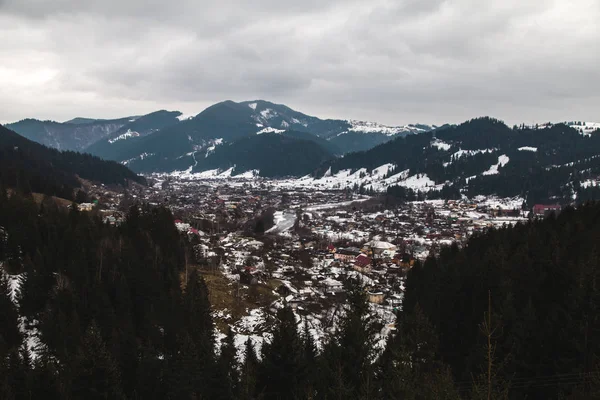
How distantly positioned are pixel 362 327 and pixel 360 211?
362 ft

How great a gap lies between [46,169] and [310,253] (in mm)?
87547

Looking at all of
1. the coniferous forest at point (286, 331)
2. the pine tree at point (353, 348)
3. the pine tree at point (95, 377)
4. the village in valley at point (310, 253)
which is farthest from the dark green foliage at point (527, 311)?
the pine tree at point (95, 377)

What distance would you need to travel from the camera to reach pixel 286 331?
1528 cm

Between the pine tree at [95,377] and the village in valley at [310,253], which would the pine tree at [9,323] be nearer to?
the pine tree at [95,377]

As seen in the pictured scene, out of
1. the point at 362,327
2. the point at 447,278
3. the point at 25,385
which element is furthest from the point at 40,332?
the point at 447,278

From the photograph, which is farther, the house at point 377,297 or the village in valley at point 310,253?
the house at point 377,297

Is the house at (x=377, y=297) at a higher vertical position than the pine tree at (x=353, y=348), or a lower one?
lower

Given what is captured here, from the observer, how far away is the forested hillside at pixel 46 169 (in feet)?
234

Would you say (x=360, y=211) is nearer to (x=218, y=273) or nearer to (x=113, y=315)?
(x=218, y=273)

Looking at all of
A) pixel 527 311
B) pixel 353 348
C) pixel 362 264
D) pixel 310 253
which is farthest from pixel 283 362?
pixel 310 253

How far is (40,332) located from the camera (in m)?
25.5

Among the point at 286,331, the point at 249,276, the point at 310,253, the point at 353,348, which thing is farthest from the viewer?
the point at 310,253

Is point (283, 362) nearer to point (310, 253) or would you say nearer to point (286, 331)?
point (286, 331)

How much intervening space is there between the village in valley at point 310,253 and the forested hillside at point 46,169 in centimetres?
880
